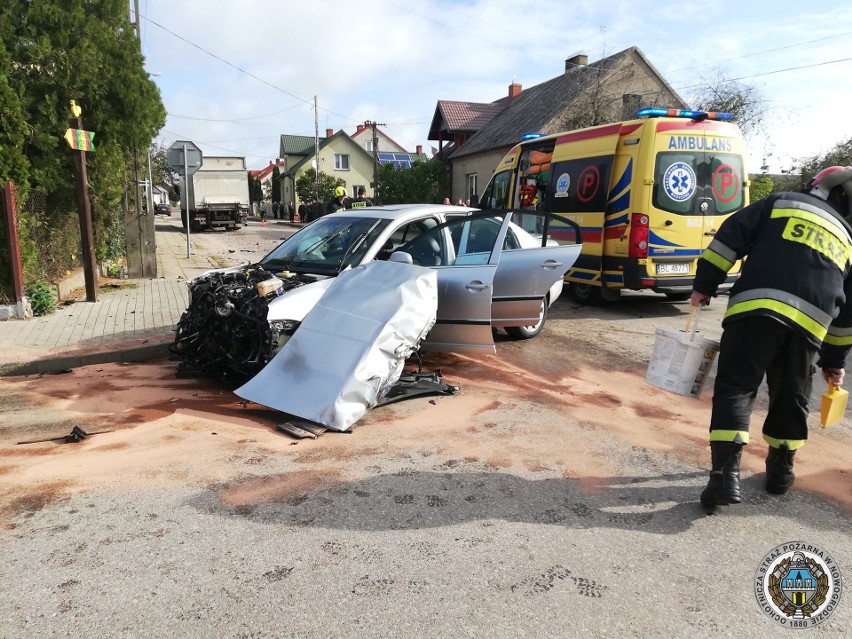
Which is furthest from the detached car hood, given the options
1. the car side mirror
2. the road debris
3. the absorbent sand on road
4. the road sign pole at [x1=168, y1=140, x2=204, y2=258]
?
the road sign pole at [x1=168, y1=140, x2=204, y2=258]

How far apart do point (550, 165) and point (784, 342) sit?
813 cm

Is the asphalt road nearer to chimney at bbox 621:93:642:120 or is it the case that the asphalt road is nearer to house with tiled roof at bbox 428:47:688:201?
house with tiled roof at bbox 428:47:688:201

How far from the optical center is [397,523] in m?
3.22

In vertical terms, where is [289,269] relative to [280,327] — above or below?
above

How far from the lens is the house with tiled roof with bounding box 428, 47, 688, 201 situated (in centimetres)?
2606

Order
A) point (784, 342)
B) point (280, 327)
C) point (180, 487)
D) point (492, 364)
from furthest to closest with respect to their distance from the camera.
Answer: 1. point (492, 364)
2. point (280, 327)
3. point (180, 487)
4. point (784, 342)

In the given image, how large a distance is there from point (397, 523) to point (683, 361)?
75.6 inches

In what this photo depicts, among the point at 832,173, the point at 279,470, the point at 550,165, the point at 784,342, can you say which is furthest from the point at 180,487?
the point at 550,165

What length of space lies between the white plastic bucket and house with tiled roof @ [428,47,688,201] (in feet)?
60.6

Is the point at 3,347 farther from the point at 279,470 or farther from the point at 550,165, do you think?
the point at 550,165

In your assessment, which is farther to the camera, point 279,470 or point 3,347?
point 3,347

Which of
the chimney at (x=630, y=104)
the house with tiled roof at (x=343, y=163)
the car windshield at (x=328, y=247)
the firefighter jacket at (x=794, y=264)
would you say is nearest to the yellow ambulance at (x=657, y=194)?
the car windshield at (x=328, y=247)

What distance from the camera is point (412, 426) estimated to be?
4.68 m

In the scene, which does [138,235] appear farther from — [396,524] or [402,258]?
[396,524]
